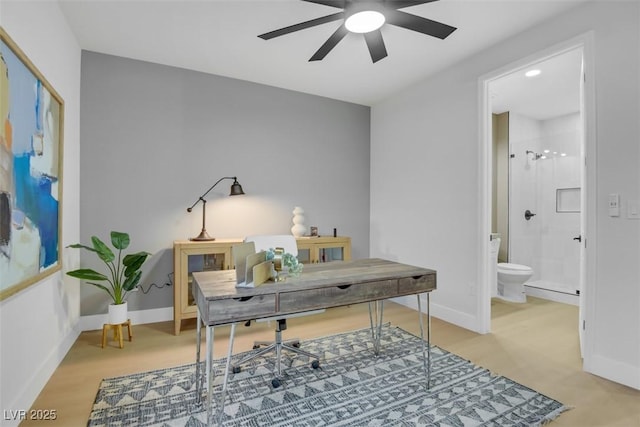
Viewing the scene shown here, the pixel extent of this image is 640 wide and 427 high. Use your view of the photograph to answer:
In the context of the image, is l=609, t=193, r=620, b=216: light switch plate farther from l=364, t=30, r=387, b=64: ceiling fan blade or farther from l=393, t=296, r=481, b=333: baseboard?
l=364, t=30, r=387, b=64: ceiling fan blade

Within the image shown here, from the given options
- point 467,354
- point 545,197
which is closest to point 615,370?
point 467,354

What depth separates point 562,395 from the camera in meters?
1.96

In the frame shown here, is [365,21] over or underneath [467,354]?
over

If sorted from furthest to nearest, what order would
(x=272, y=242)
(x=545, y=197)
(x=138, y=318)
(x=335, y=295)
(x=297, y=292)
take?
1. (x=545, y=197)
2. (x=138, y=318)
3. (x=272, y=242)
4. (x=335, y=295)
5. (x=297, y=292)

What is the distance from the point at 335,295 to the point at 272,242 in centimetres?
87

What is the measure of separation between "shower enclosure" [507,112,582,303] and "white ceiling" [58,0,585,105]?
2343 mm

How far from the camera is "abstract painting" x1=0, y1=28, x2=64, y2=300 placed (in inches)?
61.1

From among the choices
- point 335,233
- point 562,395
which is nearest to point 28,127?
point 335,233

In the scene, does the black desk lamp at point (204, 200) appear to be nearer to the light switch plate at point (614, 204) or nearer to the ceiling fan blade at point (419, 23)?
the ceiling fan blade at point (419, 23)

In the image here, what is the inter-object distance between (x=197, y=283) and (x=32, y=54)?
1.66 m

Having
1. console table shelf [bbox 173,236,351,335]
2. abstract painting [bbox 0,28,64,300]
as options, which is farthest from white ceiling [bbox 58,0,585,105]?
console table shelf [bbox 173,236,351,335]

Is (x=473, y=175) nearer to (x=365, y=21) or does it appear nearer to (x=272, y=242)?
(x=365, y=21)

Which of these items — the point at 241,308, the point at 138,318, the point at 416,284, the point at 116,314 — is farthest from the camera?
the point at 138,318

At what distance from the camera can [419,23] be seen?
1937mm
